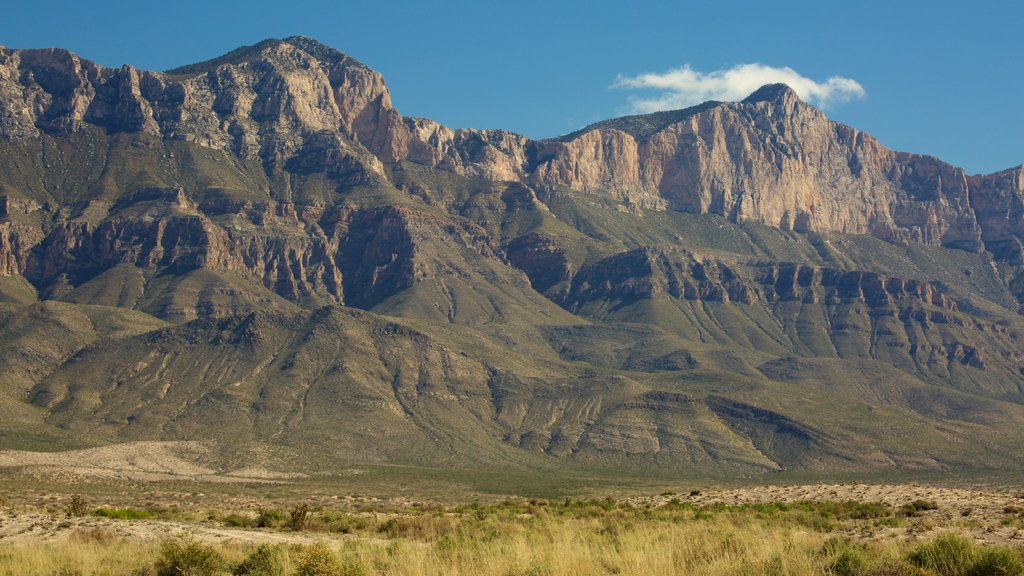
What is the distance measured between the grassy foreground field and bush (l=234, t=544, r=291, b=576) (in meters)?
0.04

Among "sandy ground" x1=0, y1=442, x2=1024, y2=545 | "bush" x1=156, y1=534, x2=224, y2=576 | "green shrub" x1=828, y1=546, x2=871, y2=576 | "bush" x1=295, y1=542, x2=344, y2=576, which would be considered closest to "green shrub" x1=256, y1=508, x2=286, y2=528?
"sandy ground" x1=0, y1=442, x2=1024, y2=545

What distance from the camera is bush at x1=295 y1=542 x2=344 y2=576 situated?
19734 millimetres

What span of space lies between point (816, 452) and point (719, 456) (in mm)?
17222

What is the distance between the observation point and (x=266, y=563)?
22.8 metres

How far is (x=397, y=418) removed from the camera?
17900 centimetres

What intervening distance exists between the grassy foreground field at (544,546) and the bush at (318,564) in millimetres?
27

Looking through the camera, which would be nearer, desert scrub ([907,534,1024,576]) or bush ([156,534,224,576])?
desert scrub ([907,534,1024,576])

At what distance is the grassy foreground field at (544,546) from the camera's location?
19.7 metres

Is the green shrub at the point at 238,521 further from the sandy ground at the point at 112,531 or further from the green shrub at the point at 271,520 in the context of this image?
the sandy ground at the point at 112,531

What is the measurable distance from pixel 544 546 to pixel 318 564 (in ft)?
21.2

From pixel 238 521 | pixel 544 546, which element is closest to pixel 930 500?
pixel 544 546

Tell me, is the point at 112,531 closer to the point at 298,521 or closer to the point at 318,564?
the point at 298,521

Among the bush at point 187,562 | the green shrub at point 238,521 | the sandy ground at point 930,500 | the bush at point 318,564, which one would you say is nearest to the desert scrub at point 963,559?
the sandy ground at point 930,500

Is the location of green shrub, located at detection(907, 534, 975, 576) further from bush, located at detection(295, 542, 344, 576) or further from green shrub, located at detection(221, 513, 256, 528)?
green shrub, located at detection(221, 513, 256, 528)
